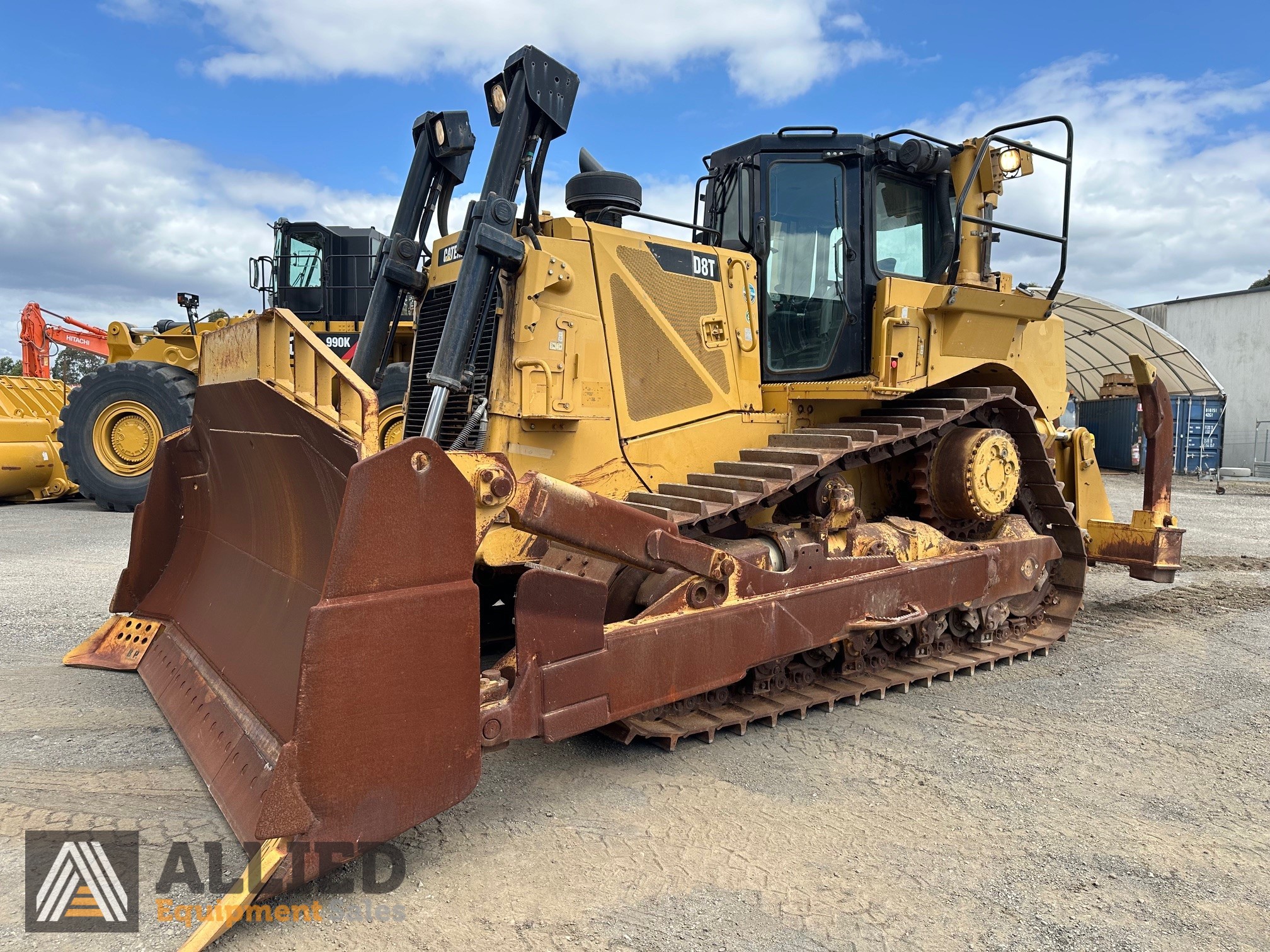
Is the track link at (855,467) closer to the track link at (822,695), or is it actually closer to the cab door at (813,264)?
the track link at (822,695)

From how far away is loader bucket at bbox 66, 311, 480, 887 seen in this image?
239 centimetres

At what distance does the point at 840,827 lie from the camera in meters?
3.07

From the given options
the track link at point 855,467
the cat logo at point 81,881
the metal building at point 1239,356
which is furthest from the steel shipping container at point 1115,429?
the cat logo at point 81,881

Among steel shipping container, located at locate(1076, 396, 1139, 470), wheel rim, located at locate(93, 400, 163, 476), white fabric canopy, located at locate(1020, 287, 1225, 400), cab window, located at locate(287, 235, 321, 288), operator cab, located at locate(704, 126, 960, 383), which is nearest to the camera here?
operator cab, located at locate(704, 126, 960, 383)

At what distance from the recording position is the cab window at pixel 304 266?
12500 millimetres

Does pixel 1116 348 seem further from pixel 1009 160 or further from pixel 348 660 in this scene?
pixel 348 660

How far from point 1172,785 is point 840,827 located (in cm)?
154

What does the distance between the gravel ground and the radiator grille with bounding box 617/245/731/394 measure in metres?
1.96

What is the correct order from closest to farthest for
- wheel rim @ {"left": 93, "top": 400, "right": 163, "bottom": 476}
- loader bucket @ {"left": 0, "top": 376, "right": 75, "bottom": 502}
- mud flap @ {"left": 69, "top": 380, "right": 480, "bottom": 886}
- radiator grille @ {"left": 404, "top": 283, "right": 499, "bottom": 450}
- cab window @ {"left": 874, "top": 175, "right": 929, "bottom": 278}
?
mud flap @ {"left": 69, "top": 380, "right": 480, "bottom": 886}
radiator grille @ {"left": 404, "top": 283, "right": 499, "bottom": 450}
cab window @ {"left": 874, "top": 175, "right": 929, "bottom": 278}
wheel rim @ {"left": 93, "top": 400, "right": 163, "bottom": 476}
loader bucket @ {"left": 0, "top": 376, "right": 75, "bottom": 502}

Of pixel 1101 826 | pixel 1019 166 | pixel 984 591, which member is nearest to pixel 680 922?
pixel 1101 826

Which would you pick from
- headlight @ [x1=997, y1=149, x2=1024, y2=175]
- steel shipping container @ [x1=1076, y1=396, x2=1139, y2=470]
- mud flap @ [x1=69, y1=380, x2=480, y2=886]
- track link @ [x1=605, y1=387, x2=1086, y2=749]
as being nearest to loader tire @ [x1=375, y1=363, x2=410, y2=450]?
track link @ [x1=605, y1=387, x2=1086, y2=749]

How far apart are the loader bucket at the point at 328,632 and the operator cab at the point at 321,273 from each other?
9266 mm

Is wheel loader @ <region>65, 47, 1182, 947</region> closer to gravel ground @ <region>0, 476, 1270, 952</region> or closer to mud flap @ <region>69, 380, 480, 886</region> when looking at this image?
mud flap @ <region>69, 380, 480, 886</region>

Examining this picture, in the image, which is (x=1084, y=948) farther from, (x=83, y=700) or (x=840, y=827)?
(x=83, y=700)
